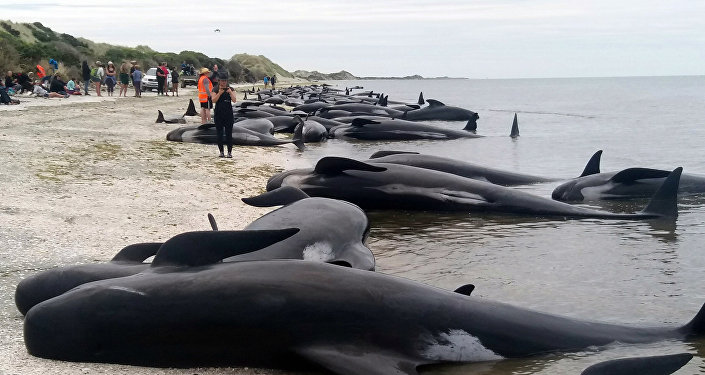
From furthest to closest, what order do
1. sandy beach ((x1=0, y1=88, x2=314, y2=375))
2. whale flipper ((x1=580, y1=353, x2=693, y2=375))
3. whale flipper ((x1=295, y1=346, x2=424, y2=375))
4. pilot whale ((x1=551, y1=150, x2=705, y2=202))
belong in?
1. pilot whale ((x1=551, y1=150, x2=705, y2=202))
2. sandy beach ((x1=0, y1=88, x2=314, y2=375))
3. whale flipper ((x1=295, y1=346, x2=424, y2=375))
4. whale flipper ((x1=580, y1=353, x2=693, y2=375))

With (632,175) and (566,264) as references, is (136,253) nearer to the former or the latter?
(566,264)

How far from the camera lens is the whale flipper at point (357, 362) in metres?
3.73

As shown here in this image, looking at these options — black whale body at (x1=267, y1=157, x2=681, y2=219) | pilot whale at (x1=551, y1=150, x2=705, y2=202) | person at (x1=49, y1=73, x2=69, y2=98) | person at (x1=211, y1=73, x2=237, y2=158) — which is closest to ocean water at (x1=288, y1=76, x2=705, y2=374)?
black whale body at (x1=267, y1=157, x2=681, y2=219)

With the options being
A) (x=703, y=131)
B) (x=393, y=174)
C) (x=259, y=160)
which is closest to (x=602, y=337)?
(x=393, y=174)

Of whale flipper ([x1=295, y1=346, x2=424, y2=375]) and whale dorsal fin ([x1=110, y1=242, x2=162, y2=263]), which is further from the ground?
whale dorsal fin ([x1=110, y1=242, x2=162, y2=263])

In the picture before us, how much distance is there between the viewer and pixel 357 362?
378cm

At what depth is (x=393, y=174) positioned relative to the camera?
357 inches

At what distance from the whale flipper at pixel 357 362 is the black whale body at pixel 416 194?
15.9 ft

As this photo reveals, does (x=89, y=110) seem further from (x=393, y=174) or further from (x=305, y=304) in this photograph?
(x=305, y=304)

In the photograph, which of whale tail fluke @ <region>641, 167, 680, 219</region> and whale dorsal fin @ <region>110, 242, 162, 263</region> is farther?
whale tail fluke @ <region>641, 167, 680, 219</region>

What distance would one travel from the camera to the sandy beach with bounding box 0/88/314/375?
5380mm

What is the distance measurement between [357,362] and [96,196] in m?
5.70

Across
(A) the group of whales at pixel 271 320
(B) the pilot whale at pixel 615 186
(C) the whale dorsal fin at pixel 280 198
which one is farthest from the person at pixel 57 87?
(A) the group of whales at pixel 271 320

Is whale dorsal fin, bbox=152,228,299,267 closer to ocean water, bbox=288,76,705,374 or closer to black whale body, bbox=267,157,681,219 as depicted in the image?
ocean water, bbox=288,76,705,374
